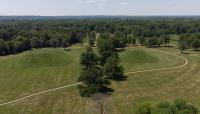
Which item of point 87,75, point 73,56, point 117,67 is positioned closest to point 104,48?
point 73,56

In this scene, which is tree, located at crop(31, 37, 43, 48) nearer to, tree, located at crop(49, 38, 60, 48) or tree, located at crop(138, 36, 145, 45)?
tree, located at crop(49, 38, 60, 48)

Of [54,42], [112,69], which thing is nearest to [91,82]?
[112,69]

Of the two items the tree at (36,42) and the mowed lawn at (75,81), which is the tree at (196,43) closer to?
the mowed lawn at (75,81)

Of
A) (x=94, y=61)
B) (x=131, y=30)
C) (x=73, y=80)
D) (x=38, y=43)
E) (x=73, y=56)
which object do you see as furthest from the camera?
(x=131, y=30)

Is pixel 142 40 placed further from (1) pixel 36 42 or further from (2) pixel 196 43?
(1) pixel 36 42

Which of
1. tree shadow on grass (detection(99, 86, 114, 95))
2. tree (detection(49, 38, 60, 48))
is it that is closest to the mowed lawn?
tree shadow on grass (detection(99, 86, 114, 95))

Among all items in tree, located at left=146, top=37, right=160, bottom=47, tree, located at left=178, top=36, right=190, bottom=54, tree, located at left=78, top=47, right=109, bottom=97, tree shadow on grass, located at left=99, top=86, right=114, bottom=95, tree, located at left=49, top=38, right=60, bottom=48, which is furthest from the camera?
tree, located at left=49, top=38, right=60, bottom=48

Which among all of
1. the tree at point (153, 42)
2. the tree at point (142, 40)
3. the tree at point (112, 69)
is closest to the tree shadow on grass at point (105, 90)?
the tree at point (112, 69)

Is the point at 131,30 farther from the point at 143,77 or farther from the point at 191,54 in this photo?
the point at 143,77
